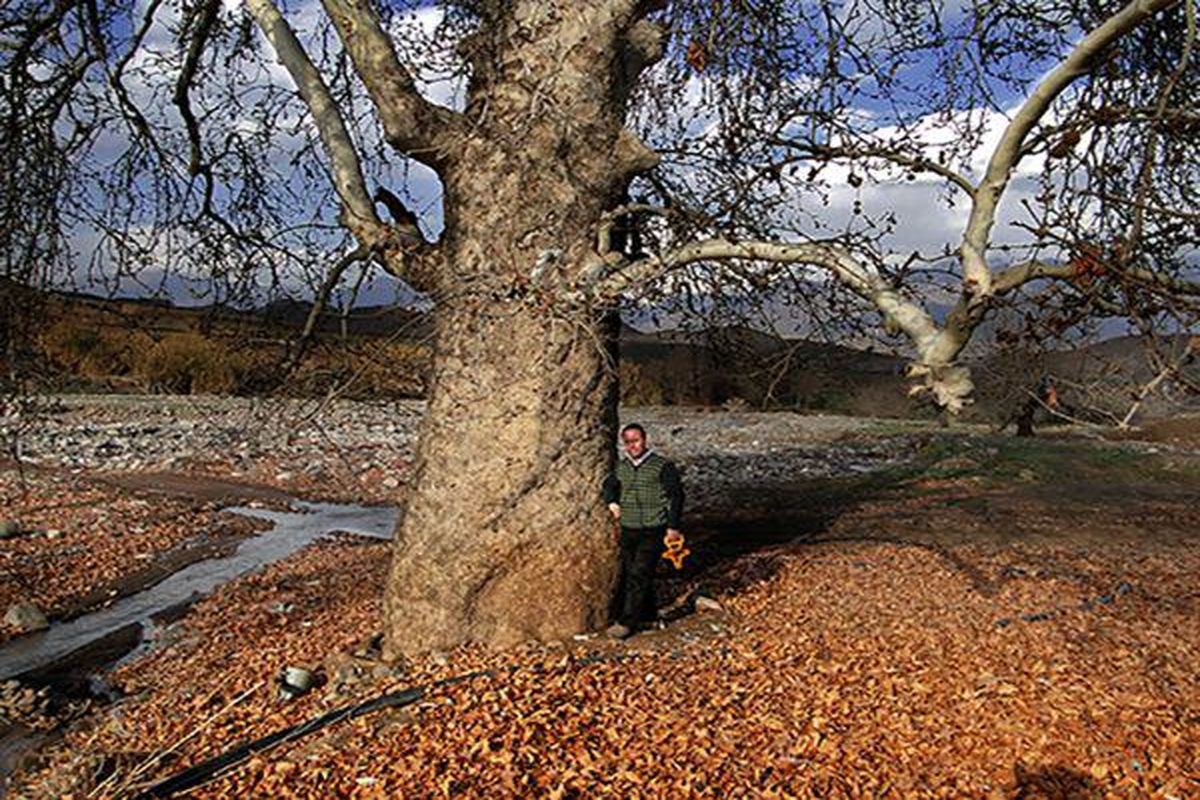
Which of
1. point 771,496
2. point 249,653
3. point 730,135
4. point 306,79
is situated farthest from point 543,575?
point 771,496

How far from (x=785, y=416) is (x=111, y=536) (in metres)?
18.1

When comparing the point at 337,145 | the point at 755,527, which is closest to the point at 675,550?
the point at 337,145

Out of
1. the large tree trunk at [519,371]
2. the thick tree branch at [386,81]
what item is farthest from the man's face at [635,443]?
the thick tree branch at [386,81]

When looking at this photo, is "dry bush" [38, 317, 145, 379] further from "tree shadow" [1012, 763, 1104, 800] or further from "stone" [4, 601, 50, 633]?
"tree shadow" [1012, 763, 1104, 800]

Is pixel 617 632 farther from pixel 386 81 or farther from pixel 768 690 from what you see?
pixel 386 81

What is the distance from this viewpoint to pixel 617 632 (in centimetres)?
623

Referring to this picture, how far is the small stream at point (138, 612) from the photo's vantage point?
7.59 m

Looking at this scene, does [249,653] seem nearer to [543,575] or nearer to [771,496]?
[543,575]

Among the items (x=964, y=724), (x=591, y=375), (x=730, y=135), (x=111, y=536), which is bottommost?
(x=111, y=536)

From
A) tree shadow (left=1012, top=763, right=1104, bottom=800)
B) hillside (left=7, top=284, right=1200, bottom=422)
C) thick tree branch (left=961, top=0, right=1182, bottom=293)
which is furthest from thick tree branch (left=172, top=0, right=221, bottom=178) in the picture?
tree shadow (left=1012, top=763, right=1104, bottom=800)

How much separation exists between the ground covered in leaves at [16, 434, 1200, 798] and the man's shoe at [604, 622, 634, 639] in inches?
3.3

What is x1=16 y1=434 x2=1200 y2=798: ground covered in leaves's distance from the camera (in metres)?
4.18

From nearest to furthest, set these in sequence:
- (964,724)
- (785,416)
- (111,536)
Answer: (964,724) → (111,536) → (785,416)

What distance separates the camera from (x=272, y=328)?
7504 millimetres
